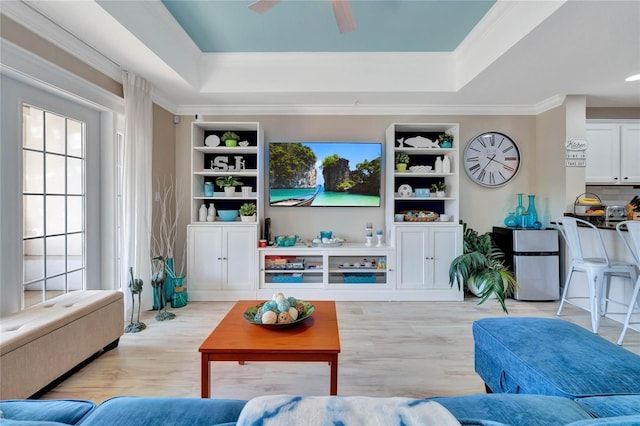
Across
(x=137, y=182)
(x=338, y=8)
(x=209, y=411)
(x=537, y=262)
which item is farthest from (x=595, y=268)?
(x=137, y=182)

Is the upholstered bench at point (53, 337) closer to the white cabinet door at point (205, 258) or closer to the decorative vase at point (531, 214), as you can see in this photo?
the white cabinet door at point (205, 258)

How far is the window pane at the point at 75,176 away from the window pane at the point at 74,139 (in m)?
0.06

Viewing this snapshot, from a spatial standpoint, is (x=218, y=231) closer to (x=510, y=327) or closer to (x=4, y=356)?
(x=4, y=356)

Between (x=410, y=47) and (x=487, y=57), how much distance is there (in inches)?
31.3

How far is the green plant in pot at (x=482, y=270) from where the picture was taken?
3.24m

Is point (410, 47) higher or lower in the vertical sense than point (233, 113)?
higher

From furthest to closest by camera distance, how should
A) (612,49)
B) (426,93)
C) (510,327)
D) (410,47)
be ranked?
(426,93)
(410,47)
(612,49)
(510,327)

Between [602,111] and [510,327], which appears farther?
[602,111]

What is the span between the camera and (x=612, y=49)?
2.51 m

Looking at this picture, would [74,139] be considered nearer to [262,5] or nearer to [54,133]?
[54,133]

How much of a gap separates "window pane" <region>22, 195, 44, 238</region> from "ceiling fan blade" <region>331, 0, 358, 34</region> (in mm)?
2511

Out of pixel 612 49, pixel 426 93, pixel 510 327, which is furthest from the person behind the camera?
pixel 426 93

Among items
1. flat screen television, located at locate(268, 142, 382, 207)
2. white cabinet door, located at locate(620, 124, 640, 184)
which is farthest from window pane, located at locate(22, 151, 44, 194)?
white cabinet door, located at locate(620, 124, 640, 184)

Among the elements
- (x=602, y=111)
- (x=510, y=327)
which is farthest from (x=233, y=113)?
(x=602, y=111)
